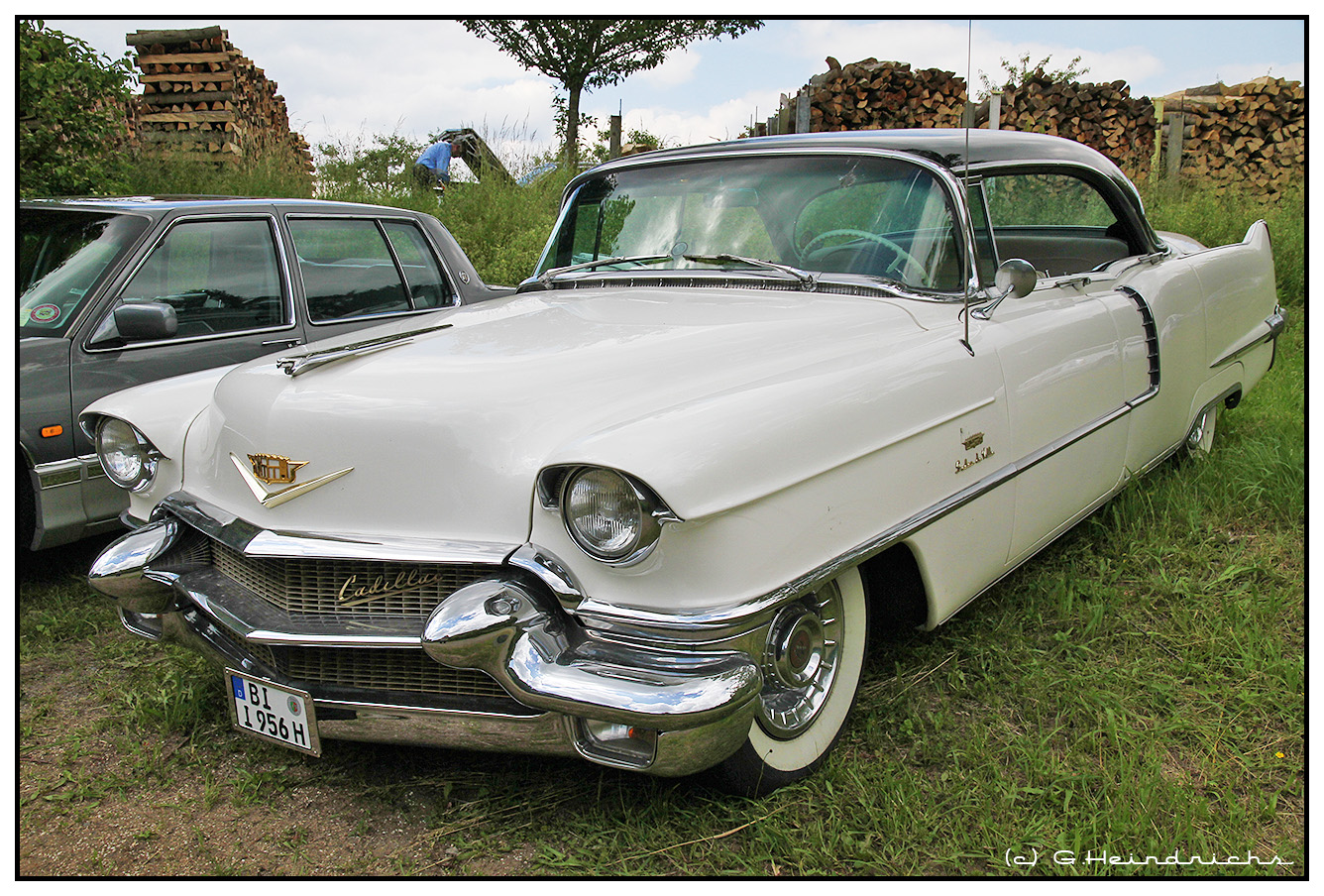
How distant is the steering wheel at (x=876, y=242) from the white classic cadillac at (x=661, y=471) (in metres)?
0.01

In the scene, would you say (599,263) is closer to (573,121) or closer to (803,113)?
(803,113)

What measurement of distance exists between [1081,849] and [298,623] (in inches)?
68.1

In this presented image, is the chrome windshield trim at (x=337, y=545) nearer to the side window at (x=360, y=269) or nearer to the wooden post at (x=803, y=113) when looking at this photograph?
the side window at (x=360, y=269)

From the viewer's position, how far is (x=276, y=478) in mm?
2242

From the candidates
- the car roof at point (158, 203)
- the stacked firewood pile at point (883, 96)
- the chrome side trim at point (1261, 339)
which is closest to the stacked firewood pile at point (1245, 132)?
the stacked firewood pile at point (883, 96)

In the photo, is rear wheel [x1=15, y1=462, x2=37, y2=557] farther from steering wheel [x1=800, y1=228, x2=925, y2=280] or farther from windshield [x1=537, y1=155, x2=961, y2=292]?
steering wheel [x1=800, y1=228, x2=925, y2=280]

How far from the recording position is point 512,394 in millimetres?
2146

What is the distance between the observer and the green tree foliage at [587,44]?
11664 mm

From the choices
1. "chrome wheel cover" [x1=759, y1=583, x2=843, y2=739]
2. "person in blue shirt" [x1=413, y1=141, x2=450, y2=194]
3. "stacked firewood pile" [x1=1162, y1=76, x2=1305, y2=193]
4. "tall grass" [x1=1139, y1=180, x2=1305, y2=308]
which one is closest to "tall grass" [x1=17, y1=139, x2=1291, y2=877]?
"chrome wheel cover" [x1=759, y1=583, x2=843, y2=739]

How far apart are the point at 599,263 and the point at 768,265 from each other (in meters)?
0.69

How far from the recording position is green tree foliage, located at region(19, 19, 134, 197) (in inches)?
211

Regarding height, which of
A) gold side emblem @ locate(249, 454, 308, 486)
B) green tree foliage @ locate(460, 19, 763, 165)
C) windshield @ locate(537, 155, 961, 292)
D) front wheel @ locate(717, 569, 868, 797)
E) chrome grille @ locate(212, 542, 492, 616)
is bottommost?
front wheel @ locate(717, 569, 868, 797)

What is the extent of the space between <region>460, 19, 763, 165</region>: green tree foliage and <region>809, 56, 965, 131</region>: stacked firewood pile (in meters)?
1.70

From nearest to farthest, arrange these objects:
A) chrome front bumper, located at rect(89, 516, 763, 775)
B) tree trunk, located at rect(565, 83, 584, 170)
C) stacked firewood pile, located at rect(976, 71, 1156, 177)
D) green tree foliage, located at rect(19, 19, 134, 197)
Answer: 1. chrome front bumper, located at rect(89, 516, 763, 775)
2. green tree foliage, located at rect(19, 19, 134, 197)
3. stacked firewood pile, located at rect(976, 71, 1156, 177)
4. tree trunk, located at rect(565, 83, 584, 170)
